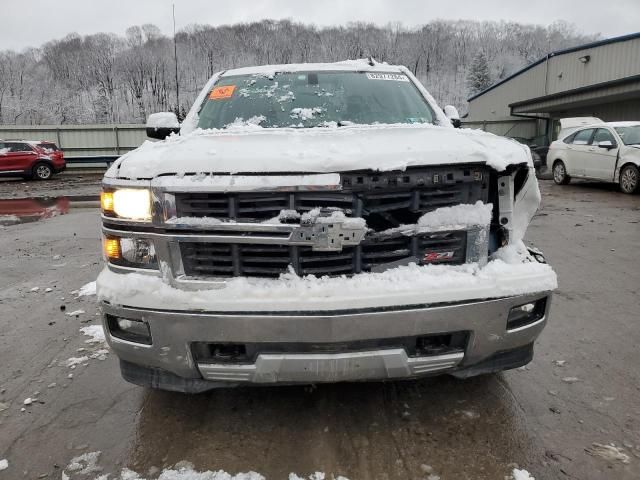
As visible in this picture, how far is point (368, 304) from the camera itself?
6.30 ft

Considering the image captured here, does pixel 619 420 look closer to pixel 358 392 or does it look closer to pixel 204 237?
pixel 358 392

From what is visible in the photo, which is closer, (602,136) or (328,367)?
(328,367)

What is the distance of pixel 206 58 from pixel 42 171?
61.6 meters

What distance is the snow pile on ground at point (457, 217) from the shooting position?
2094 mm

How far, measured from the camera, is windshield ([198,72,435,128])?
334 centimetres

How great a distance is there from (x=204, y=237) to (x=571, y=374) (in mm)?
2295

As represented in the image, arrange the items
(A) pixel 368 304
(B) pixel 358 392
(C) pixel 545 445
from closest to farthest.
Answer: (A) pixel 368 304
(C) pixel 545 445
(B) pixel 358 392

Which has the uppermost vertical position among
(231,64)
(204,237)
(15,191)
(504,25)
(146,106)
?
(504,25)

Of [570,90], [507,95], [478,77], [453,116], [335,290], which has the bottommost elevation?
[335,290]

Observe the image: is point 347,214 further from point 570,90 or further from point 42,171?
point 570,90

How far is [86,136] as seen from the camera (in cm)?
2639

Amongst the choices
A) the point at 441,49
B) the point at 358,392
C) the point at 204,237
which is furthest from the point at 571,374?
the point at 441,49

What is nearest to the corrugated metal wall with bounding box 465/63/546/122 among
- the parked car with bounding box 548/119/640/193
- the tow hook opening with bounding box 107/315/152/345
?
the parked car with bounding box 548/119/640/193

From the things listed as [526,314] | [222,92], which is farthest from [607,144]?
[526,314]
